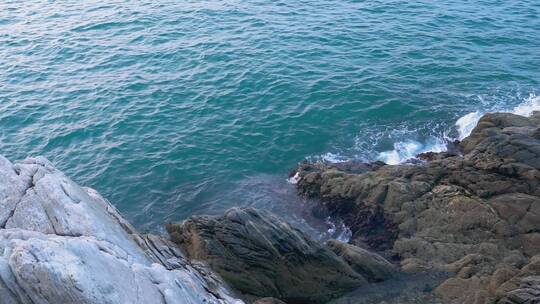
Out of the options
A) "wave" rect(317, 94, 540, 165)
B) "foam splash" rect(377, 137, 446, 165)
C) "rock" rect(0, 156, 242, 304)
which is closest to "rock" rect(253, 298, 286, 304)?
"rock" rect(0, 156, 242, 304)

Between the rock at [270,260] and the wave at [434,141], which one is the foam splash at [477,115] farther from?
the rock at [270,260]

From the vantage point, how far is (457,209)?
1045 inches

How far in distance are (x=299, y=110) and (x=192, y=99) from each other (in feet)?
28.7

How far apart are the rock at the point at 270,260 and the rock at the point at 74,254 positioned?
1341 mm

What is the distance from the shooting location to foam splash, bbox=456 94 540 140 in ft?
120

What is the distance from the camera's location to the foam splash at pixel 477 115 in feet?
120

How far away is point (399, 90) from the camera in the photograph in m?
41.2

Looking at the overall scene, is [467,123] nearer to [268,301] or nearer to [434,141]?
[434,141]

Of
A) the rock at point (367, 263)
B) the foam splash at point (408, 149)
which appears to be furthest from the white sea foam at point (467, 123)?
the rock at point (367, 263)

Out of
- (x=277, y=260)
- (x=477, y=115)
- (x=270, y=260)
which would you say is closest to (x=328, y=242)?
(x=277, y=260)

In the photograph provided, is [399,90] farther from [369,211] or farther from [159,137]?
[159,137]

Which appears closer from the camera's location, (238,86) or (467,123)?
(467,123)

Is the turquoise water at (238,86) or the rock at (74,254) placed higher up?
the rock at (74,254)

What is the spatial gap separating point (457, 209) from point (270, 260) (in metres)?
10.7
